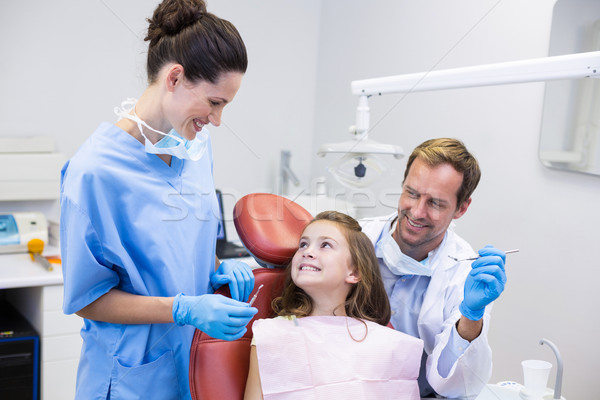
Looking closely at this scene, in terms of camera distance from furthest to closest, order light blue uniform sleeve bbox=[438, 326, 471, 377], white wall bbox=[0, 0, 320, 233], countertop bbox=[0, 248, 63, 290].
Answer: white wall bbox=[0, 0, 320, 233], countertop bbox=[0, 248, 63, 290], light blue uniform sleeve bbox=[438, 326, 471, 377]

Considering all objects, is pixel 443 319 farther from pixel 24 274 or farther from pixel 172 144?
pixel 24 274

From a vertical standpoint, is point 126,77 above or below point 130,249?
above

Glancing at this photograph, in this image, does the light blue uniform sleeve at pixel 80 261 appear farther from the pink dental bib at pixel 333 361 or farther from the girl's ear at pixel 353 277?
the girl's ear at pixel 353 277

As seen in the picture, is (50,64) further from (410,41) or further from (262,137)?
(410,41)

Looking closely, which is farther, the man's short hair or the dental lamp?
the man's short hair

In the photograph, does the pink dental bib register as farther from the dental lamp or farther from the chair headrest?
the dental lamp

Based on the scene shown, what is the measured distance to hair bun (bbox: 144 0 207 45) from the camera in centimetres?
116

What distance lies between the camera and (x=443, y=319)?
1399mm

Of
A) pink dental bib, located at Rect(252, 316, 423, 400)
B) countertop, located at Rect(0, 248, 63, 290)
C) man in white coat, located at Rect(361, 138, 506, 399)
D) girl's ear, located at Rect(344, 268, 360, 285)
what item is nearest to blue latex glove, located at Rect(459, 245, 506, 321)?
man in white coat, located at Rect(361, 138, 506, 399)

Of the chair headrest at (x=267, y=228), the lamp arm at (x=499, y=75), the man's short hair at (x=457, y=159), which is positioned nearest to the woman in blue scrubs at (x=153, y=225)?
the chair headrest at (x=267, y=228)

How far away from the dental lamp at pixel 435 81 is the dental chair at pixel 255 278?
7.1 inches

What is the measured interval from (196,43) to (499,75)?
24.9 inches

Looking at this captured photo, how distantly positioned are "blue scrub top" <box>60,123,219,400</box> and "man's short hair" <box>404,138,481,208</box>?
0.56 m

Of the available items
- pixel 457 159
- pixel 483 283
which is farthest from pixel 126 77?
pixel 483 283
